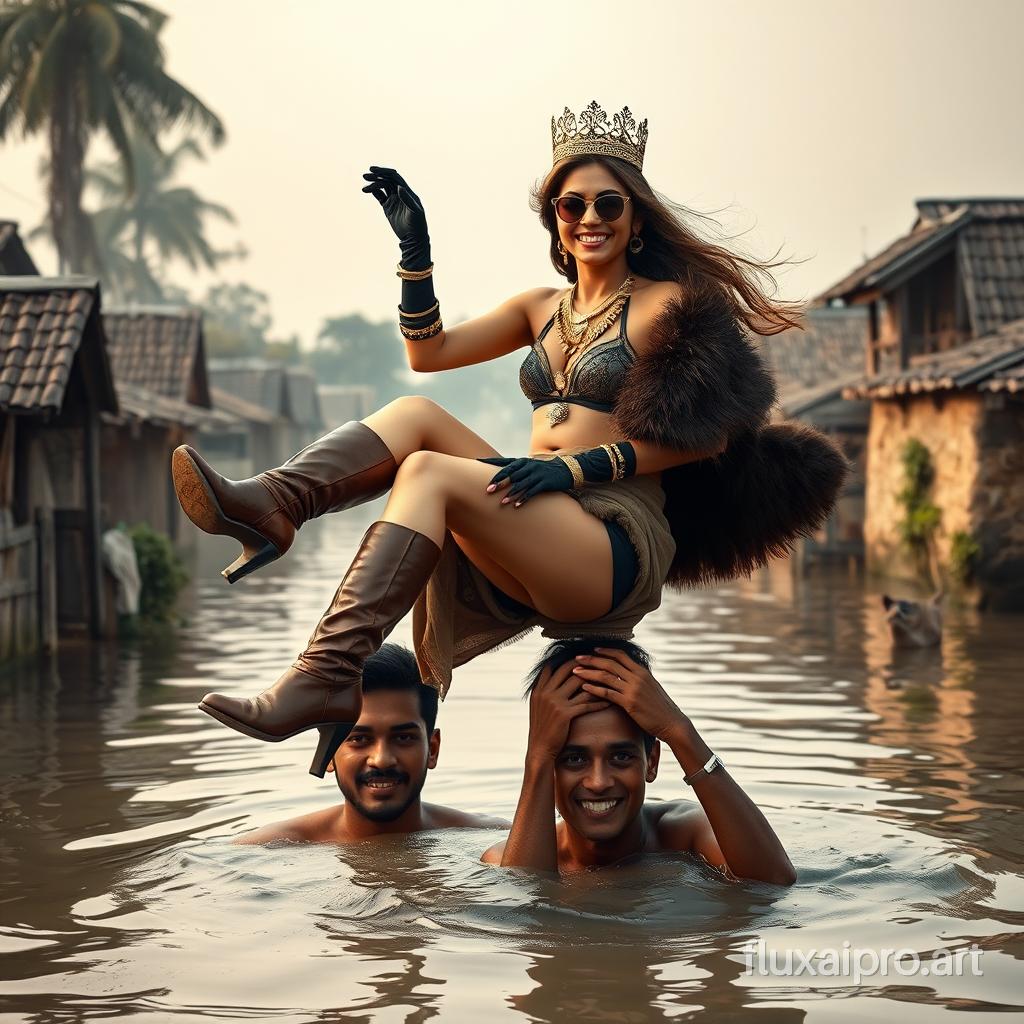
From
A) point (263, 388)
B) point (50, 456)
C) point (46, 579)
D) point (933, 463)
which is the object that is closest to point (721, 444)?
point (46, 579)

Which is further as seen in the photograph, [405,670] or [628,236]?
[405,670]

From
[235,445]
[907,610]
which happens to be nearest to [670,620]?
[907,610]

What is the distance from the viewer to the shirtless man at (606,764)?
5.23 metres

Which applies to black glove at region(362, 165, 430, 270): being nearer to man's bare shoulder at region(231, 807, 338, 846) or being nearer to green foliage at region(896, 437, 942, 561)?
man's bare shoulder at region(231, 807, 338, 846)

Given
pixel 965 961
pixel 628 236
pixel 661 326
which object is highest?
pixel 628 236

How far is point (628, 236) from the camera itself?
533 centimetres

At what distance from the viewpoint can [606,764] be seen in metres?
5.35

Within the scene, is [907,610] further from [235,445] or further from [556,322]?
[235,445]

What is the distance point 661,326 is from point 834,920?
204 cm

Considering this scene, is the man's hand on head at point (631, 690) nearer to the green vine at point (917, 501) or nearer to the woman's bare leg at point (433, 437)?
the woman's bare leg at point (433, 437)

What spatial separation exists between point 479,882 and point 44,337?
309 inches

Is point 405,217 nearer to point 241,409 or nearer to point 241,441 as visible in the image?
point 241,409

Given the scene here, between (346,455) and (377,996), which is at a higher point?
(346,455)

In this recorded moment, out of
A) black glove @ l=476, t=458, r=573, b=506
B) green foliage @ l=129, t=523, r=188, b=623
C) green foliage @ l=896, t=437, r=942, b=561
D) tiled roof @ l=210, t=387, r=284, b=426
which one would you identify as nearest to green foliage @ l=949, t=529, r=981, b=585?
green foliage @ l=896, t=437, r=942, b=561
